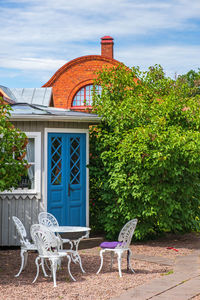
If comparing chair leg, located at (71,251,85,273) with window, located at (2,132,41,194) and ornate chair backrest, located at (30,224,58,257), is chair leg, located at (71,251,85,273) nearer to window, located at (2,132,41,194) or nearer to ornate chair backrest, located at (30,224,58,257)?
ornate chair backrest, located at (30,224,58,257)

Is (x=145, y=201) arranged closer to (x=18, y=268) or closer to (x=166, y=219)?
(x=166, y=219)

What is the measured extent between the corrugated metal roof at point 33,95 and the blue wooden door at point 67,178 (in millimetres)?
7045

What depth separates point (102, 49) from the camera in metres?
33.2

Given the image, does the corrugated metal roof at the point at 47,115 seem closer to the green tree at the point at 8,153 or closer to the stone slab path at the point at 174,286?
the green tree at the point at 8,153

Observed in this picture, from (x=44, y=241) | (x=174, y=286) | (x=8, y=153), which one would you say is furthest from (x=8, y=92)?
(x=174, y=286)

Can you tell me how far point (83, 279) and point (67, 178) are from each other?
3791mm

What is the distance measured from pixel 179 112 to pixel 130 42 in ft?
81.7

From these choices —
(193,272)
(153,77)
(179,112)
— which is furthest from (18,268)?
(153,77)

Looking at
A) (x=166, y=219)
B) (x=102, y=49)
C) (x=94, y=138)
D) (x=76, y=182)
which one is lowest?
(x=166, y=219)

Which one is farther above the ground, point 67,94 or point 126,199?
point 67,94

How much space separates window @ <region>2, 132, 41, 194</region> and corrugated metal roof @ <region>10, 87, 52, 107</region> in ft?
24.2

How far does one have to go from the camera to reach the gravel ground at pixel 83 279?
21.7ft

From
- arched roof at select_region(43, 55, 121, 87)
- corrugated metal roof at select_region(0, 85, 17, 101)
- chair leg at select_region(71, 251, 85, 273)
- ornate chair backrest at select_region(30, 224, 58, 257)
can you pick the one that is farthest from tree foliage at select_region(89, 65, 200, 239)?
arched roof at select_region(43, 55, 121, 87)

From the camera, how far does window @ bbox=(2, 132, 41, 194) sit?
1058cm
